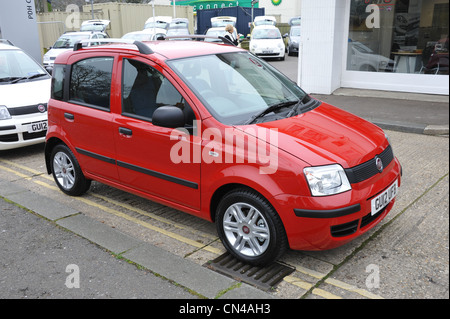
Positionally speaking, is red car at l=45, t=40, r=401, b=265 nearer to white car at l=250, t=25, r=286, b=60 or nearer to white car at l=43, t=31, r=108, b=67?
white car at l=43, t=31, r=108, b=67

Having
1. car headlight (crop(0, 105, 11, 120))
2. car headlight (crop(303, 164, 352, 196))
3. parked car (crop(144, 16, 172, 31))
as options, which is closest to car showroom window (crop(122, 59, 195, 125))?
car headlight (crop(303, 164, 352, 196))

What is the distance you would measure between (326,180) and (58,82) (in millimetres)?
3541

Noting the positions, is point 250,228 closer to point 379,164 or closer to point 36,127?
point 379,164

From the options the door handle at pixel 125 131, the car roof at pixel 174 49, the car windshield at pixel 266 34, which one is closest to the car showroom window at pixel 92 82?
the car roof at pixel 174 49

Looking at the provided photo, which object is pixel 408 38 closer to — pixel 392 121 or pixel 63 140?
pixel 392 121

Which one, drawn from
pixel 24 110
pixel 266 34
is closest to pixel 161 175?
pixel 24 110

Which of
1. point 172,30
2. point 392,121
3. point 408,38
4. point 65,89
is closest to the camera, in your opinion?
point 65,89

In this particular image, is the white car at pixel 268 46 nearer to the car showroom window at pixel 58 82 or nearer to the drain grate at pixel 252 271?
the car showroom window at pixel 58 82

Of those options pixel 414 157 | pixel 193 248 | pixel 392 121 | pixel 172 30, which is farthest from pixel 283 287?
→ pixel 172 30

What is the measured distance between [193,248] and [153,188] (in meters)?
0.71

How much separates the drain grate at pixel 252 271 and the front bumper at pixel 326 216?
0.31m

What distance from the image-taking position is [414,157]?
6164 mm

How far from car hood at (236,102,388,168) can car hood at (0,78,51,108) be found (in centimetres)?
493

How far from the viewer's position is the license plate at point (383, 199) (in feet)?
11.2
